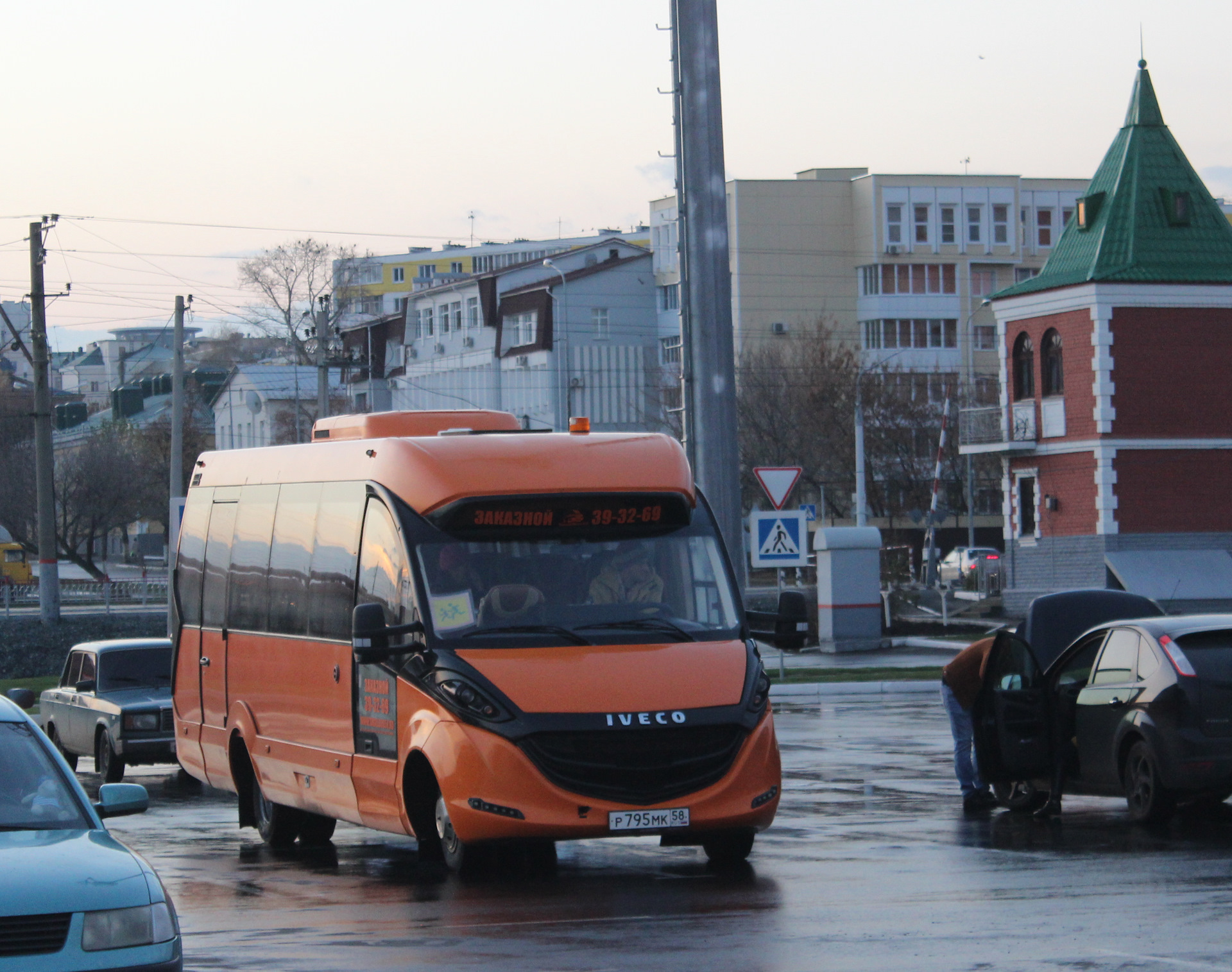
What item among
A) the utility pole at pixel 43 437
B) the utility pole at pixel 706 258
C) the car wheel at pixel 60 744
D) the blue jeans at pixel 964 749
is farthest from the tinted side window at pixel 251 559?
the utility pole at pixel 43 437

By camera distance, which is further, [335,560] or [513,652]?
[335,560]

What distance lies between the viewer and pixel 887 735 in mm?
21828

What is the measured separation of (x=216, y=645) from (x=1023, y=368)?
4261 centimetres

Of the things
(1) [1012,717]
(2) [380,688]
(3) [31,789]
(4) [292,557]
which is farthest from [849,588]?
(3) [31,789]

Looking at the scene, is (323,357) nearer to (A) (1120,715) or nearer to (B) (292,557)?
(B) (292,557)

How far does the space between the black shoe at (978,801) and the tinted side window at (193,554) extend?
6437mm

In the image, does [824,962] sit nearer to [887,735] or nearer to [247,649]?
[247,649]

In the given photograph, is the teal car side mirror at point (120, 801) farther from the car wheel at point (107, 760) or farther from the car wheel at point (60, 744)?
the car wheel at point (60, 744)

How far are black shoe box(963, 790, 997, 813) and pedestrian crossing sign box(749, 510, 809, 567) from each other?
43.2 feet

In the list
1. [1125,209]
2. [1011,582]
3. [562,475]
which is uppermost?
[1125,209]

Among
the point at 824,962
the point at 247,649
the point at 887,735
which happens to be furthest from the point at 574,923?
the point at 887,735

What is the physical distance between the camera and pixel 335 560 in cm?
1274

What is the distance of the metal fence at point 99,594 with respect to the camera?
61625mm

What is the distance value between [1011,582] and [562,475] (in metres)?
43.6
